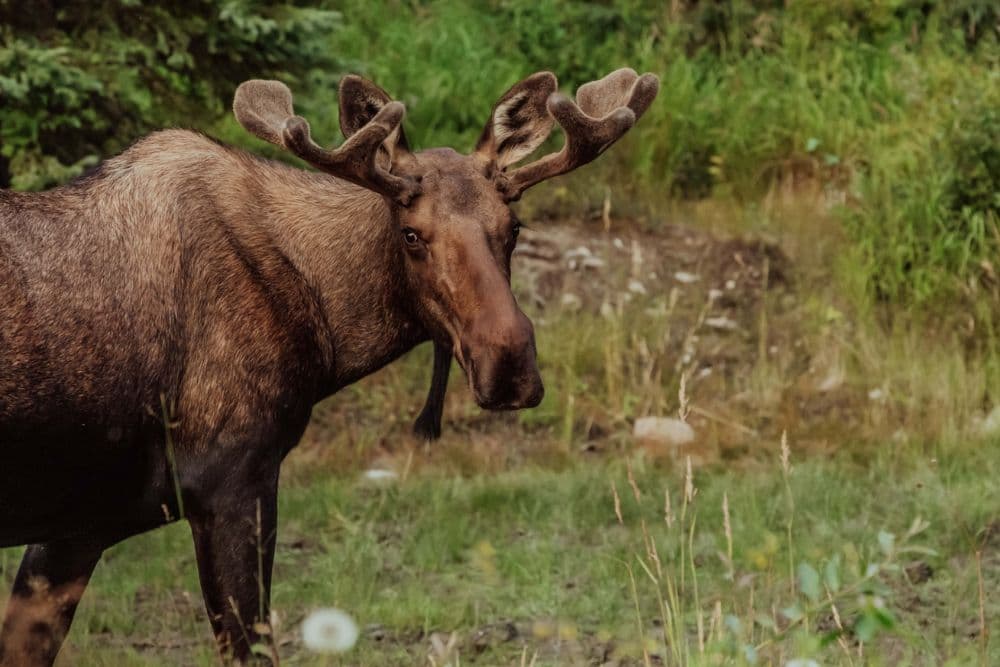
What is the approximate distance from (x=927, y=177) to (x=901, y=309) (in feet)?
2.76

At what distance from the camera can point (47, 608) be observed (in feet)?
16.7

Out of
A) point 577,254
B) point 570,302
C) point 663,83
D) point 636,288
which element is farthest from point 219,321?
point 663,83

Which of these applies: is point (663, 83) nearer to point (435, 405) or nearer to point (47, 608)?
point (435, 405)

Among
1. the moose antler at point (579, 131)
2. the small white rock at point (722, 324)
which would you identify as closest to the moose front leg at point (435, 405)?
the moose antler at point (579, 131)

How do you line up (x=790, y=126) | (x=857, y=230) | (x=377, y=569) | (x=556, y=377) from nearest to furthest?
(x=377, y=569), (x=556, y=377), (x=857, y=230), (x=790, y=126)

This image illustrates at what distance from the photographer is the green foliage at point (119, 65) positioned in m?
7.36

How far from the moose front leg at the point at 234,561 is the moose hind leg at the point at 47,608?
438mm

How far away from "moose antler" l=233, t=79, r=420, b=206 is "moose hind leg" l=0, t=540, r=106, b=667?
4.51ft

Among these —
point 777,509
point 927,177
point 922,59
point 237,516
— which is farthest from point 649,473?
point 922,59

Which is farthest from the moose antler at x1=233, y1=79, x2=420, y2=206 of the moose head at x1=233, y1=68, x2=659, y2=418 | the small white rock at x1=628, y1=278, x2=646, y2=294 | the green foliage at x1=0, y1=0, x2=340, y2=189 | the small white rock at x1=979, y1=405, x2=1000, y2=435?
the small white rock at x1=628, y1=278, x2=646, y2=294

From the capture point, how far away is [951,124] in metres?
9.62

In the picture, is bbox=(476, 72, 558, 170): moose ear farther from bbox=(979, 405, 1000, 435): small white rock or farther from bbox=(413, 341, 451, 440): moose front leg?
bbox=(979, 405, 1000, 435): small white rock

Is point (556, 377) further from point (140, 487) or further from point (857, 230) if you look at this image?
point (140, 487)

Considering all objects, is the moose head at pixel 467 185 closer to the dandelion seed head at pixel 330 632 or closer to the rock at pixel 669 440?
the dandelion seed head at pixel 330 632
